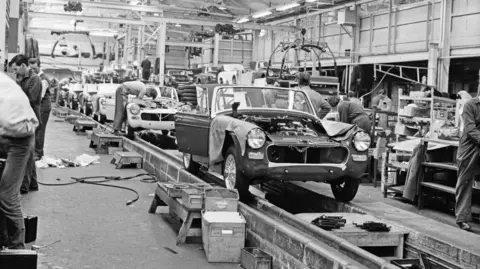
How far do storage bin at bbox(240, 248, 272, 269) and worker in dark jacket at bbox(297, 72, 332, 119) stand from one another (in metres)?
5.00

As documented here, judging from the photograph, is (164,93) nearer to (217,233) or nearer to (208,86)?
(208,86)

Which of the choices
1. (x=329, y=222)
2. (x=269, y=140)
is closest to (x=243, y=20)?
(x=269, y=140)

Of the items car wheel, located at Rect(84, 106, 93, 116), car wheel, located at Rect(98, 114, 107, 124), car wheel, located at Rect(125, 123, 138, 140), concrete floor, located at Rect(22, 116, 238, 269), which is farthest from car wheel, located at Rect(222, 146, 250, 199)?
car wheel, located at Rect(84, 106, 93, 116)

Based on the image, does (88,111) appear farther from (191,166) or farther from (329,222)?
(329,222)

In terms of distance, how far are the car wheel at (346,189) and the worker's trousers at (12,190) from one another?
4.28 meters

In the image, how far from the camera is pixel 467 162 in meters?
7.12

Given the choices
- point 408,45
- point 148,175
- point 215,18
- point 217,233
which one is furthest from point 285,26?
point 217,233

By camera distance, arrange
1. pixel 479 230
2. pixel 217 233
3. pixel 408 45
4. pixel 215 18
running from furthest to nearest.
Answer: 1. pixel 215 18
2. pixel 408 45
3. pixel 479 230
4. pixel 217 233

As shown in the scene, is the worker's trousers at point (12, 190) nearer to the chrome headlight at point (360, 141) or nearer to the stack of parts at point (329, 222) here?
the stack of parts at point (329, 222)

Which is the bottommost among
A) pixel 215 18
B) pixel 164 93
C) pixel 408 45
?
pixel 164 93

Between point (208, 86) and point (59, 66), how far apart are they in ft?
132

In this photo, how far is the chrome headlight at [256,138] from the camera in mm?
7168

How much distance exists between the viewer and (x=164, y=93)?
59.3 feet

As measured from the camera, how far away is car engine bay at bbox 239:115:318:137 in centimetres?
795
